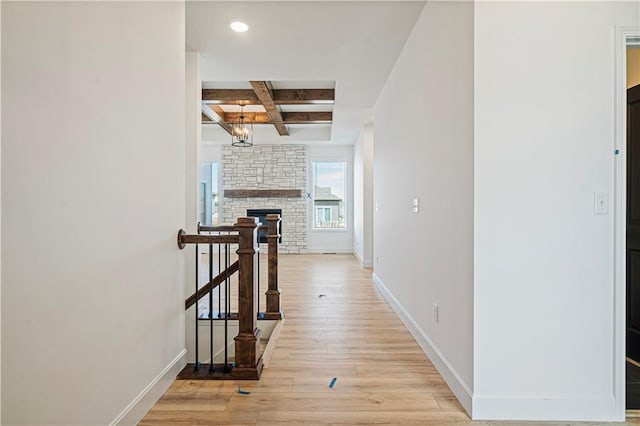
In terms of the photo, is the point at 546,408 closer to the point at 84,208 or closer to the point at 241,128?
the point at 84,208

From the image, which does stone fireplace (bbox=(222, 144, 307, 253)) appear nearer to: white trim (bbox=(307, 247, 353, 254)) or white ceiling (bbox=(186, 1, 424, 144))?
white trim (bbox=(307, 247, 353, 254))

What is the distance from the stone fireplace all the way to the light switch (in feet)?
22.9

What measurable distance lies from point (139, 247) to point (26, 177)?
716 mm

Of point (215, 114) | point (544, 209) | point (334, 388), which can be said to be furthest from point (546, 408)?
point (215, 114)

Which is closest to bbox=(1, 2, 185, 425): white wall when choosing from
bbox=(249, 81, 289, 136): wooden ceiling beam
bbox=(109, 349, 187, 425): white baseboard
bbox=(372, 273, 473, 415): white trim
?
bbox=(109, 349, 187, 425): white baseboard

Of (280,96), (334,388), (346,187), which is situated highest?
(280,96)

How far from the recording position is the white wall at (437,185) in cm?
188

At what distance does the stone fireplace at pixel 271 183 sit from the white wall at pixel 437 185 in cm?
490

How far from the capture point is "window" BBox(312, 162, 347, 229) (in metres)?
8.66

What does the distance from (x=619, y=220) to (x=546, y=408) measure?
1.06m

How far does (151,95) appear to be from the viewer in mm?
1855

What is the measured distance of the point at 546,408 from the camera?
5.82 feet

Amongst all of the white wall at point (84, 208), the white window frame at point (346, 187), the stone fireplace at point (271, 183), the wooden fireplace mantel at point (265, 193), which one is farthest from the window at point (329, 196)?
the white wall at point (84, 208)

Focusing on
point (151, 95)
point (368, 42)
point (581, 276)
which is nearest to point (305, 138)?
point (368, 42)
